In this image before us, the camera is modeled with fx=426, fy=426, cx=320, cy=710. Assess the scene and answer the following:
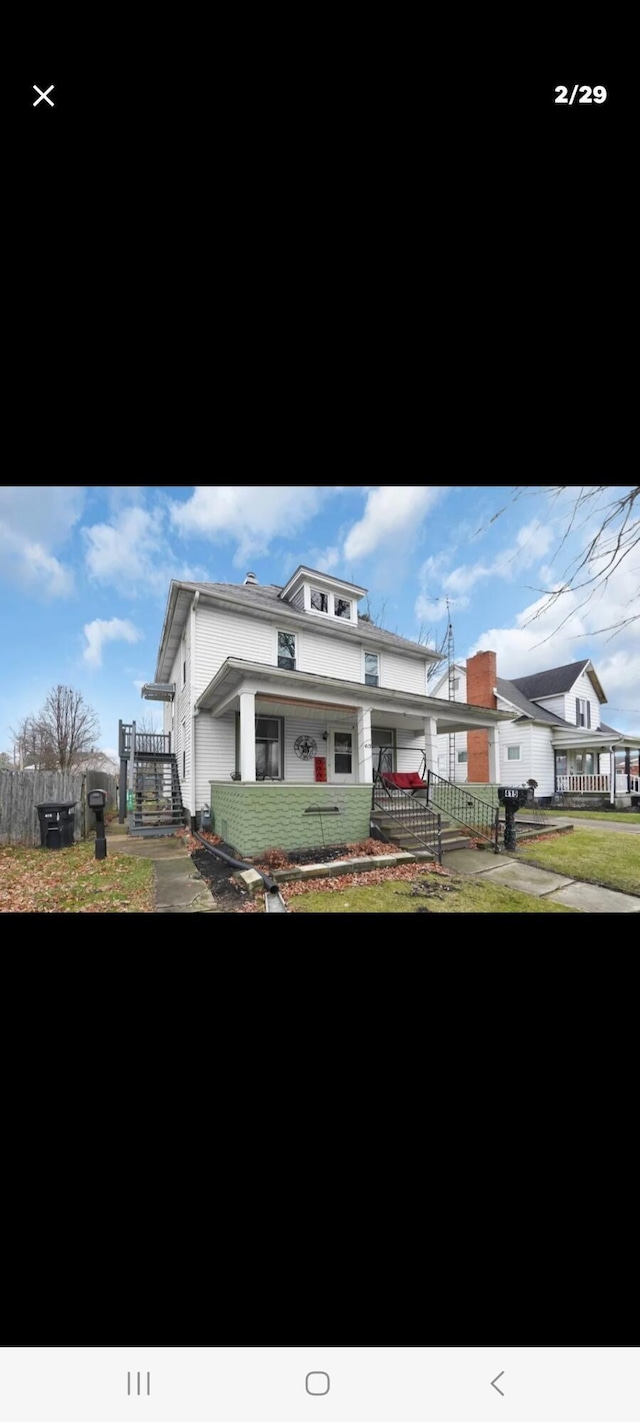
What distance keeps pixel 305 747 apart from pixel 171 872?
13.1 feet

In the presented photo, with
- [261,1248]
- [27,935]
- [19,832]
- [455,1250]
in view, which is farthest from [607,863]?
[19,832]

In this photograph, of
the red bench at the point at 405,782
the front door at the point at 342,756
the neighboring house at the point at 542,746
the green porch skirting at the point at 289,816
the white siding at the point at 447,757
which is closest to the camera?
the green porch skirting at the point at 289,816

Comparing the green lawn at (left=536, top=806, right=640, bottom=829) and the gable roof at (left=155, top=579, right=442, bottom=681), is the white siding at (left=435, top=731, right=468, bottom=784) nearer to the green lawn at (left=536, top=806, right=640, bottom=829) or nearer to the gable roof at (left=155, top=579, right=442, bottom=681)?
the green lawn at (left=536, top=806, right=640, bottom=829)

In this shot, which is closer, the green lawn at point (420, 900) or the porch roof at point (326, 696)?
the green lawn at point (420, 900)

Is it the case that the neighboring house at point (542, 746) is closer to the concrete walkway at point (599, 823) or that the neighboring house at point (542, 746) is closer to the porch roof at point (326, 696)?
the porch roof at point (326, 696)

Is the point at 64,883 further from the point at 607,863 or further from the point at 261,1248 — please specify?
the point at 607,863

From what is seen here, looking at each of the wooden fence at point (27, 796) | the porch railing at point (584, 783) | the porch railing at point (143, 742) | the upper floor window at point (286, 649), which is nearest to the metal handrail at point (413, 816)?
the upper floor window at point (286, 649)

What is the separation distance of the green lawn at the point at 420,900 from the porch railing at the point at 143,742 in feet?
16.1

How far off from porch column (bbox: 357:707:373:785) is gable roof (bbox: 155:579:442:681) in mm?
1350

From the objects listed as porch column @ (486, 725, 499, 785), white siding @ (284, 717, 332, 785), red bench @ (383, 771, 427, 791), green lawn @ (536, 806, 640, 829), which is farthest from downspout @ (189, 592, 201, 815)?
green lawn @ (536, 806, 640, 829)

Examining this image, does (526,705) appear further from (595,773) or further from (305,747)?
(305,747)

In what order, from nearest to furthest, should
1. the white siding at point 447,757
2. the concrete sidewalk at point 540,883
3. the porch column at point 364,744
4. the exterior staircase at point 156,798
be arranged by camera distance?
1. the concrete sidewalk at point 540,883
2. the porch column at point 364,744
3. the exterior staircase at point 156,798
4. the white siding at point 447,757

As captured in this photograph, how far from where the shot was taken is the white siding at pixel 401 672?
8570 millimetres
